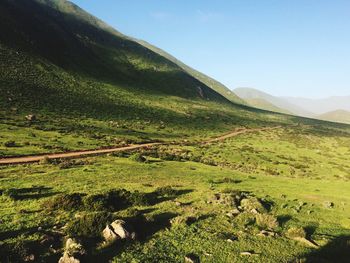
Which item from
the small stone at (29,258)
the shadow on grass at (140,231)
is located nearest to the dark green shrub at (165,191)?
the shadow on grass at (140,231)

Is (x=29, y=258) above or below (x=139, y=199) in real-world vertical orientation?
above

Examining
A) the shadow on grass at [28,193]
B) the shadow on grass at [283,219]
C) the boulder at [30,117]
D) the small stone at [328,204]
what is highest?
the small stone at [328,204]

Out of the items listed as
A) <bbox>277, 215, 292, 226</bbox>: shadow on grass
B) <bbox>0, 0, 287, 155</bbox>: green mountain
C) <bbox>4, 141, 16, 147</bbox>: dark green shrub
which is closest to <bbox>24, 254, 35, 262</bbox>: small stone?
<bbox>277, 215, 292, 226</bbox>: shadow on grass

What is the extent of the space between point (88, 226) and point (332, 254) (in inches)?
514

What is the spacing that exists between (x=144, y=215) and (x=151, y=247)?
4574mm

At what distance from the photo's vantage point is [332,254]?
1750 cm

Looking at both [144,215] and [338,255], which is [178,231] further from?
[338,255]

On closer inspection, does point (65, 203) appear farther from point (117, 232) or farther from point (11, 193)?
point (117, 232)

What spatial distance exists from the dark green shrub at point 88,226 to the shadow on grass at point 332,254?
35.4 feet

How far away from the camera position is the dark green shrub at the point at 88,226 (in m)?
16.8

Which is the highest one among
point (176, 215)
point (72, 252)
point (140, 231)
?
point (72, 252)

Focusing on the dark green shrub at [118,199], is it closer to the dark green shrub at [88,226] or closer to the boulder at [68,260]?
the dark green shrub at [88,226]

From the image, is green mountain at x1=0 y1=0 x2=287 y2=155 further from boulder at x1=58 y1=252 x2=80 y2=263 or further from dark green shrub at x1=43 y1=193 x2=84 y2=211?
boulder at x1=58 y1=252 x2=80 y2=263

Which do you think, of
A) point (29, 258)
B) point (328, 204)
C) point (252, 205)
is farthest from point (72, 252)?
point (328, 204)
